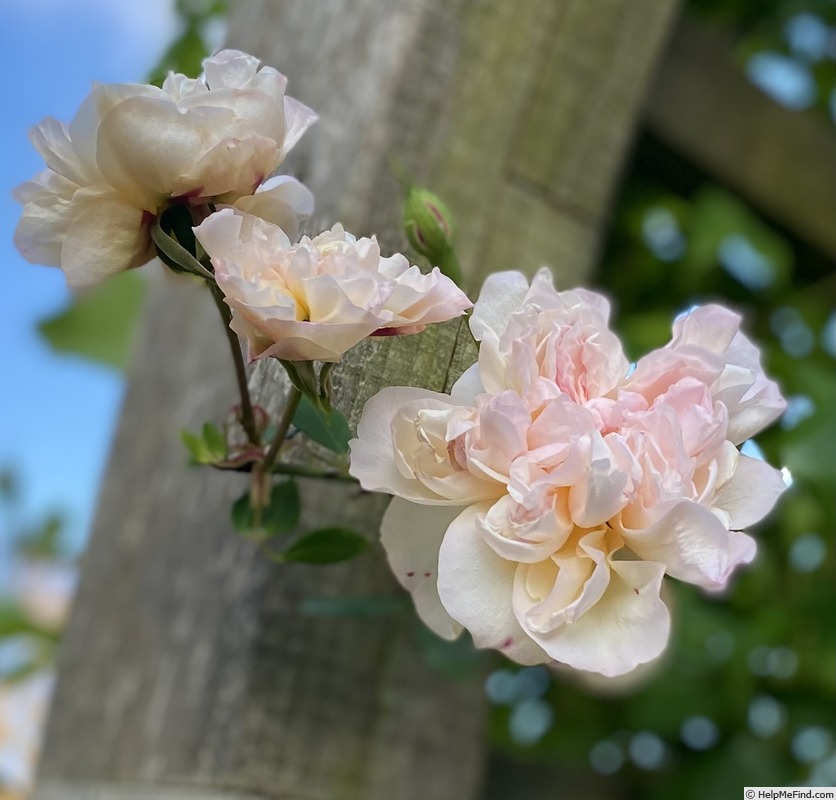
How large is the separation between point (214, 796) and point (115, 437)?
1.15 feet

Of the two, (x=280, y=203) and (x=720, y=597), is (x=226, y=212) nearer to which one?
(x=280, y=203)

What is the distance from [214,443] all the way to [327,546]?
0.18 ft

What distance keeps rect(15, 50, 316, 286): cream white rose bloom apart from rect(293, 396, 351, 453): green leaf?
0.06 metres

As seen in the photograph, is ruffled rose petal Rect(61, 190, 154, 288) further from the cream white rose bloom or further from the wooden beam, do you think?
the wooden beam

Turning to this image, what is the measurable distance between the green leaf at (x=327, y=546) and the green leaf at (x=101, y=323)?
652 mm

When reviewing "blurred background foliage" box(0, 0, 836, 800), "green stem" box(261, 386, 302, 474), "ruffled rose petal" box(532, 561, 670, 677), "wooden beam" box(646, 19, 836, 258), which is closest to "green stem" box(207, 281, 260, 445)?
"green stem" box(261, 386, 302, 474)

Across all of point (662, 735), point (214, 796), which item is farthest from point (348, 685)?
Answer: point (662, 735)

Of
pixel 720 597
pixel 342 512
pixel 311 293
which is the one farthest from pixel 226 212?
pixel 720 597

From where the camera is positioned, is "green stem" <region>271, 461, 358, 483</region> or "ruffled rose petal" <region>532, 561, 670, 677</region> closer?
"ruffled rose petal" <region>532, 561, 670, 677</region>

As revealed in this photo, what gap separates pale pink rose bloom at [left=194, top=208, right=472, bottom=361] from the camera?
0.64 ft

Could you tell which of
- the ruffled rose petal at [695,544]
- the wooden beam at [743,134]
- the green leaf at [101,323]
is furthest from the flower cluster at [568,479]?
the green leaf at [101,323]

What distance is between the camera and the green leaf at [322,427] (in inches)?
9.9

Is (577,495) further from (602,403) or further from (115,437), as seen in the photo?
(115,437)

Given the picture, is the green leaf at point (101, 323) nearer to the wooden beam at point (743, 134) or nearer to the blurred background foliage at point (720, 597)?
the blurred background foliage at point (720, 597)
